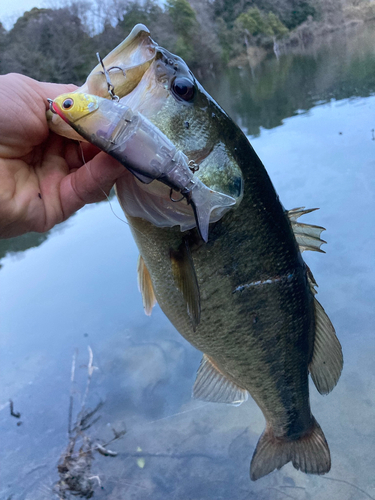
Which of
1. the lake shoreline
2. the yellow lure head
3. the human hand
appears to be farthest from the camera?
the lake shoreline

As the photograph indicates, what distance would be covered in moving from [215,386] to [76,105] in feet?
3.35

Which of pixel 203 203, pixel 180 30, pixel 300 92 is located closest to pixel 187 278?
pixel 203 203

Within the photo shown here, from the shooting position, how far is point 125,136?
2.07ft

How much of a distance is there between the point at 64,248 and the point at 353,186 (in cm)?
263

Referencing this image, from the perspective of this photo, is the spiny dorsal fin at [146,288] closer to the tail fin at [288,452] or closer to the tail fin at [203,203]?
the tail fin at [203,203]

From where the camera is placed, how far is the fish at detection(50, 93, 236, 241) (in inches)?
24.4

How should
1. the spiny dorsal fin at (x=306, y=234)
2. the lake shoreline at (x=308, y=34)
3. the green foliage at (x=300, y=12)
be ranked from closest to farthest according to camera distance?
1. the spiny dorsal fin at (x=306, y=234)
2. the lake shoreline at (x=308, y=34)
3. the green foliage at (x=300, y=12)

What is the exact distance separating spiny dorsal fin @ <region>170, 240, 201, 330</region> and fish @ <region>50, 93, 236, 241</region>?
0.80 ft

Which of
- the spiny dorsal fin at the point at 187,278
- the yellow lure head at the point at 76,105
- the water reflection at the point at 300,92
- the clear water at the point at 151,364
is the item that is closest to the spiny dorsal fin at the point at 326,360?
the spiny dorsal fin at the point at 187,278

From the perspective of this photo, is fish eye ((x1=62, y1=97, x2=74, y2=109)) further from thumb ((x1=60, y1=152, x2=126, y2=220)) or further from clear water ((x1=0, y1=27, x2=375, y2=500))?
clear water ((x1=0, y1=27, x2=375, y2=500))

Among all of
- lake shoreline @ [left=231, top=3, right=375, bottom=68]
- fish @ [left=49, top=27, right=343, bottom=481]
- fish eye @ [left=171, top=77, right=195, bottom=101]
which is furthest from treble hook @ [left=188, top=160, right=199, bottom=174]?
lake shoreline @ [left=231, top=3, right=375, bottom=68]

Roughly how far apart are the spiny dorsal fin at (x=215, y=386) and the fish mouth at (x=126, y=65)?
0.91 metres

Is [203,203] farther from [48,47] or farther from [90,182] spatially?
[48,47]

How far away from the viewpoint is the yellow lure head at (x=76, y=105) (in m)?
0.62
